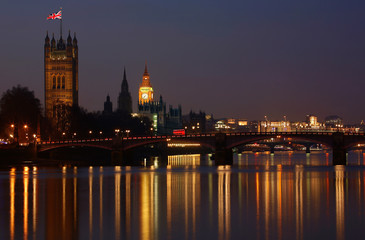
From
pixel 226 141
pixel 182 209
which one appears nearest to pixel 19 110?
pixel 226 141

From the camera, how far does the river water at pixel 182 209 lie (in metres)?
41.8

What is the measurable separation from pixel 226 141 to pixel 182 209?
82.5m

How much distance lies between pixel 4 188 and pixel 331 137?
248 feet

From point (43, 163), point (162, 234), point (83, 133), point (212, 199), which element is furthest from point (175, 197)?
point (83, 133)

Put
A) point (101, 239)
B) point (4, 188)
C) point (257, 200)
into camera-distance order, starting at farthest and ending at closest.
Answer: point (4, 188)
point (257, 200)
point (101, 239)

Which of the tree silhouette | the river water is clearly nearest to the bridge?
the tree silhouette

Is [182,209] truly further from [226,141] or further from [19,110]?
[19,110]

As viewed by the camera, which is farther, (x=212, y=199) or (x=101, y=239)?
(x=212, y=199)

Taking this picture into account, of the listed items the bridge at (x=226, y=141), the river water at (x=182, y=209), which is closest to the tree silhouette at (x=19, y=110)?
the bridge at (x=226, y=141)

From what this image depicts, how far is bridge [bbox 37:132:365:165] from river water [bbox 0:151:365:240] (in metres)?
49.6

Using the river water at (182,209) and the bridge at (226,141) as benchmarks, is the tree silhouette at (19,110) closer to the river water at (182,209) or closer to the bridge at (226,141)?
the bridge at (226,141)

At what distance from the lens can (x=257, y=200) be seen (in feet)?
190

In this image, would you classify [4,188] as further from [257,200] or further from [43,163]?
[43,163]

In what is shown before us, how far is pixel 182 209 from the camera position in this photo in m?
51.9
